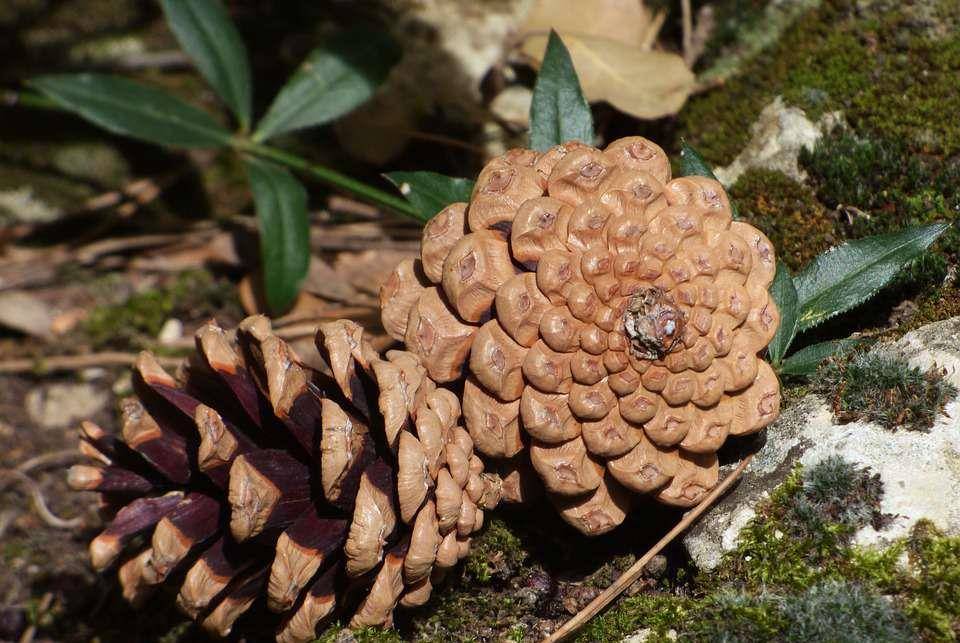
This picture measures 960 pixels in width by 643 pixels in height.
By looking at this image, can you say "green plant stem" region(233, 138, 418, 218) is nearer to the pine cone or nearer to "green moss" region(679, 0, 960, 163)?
the pine cone

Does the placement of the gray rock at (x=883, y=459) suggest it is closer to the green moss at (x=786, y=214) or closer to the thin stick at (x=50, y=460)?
the green moss at (x=786, y=214)

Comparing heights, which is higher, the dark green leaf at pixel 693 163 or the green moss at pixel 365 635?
the dark green leaf at pixel 693 163

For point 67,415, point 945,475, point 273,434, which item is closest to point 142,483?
point 273,434

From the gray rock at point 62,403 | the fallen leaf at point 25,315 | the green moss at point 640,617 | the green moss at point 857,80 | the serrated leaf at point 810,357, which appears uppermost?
the green moss at point 857,80

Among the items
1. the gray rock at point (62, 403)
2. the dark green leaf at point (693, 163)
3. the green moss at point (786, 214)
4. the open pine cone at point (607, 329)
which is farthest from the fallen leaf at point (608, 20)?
the gray rock at point (62, 403)

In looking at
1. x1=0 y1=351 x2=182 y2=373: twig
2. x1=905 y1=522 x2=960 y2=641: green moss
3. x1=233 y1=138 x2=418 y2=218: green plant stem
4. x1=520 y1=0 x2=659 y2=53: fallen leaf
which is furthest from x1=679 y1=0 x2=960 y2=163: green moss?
x1=0 y1=351 x2=182 y2=373: twig

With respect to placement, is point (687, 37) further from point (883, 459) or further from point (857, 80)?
point (883, 459)

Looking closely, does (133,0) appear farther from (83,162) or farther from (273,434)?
(273,434)
